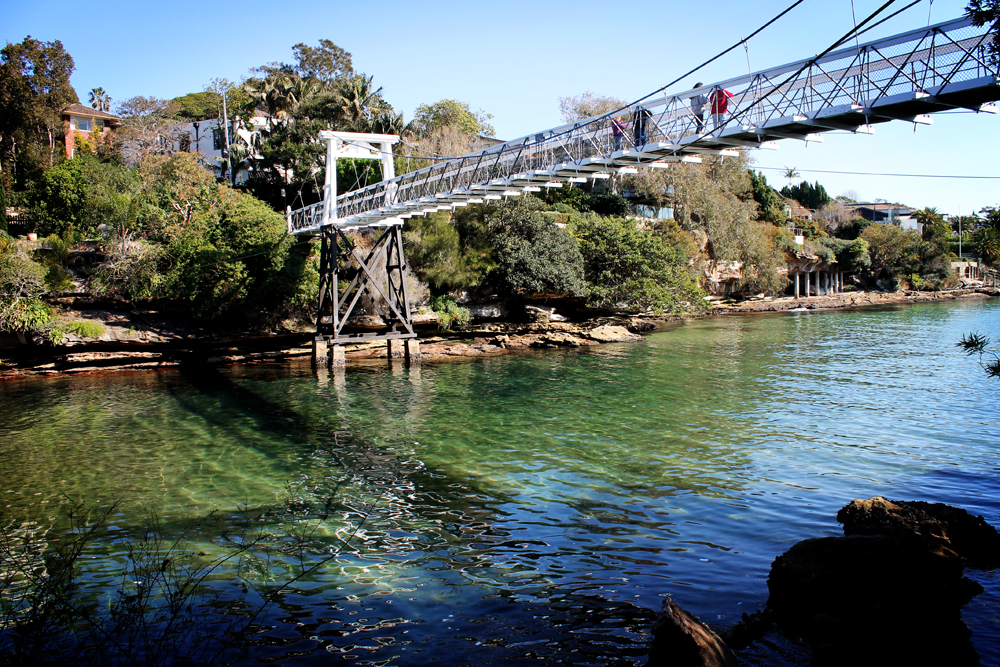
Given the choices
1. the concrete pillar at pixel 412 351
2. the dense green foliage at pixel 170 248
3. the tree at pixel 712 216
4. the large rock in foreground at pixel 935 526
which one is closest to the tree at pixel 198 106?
the dense green foliage at pixel 170 248

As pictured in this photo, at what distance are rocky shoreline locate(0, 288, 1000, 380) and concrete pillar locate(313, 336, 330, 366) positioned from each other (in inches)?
65.9

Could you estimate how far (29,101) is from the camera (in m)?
31.9

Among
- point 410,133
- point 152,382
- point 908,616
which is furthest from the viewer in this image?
point 410,133

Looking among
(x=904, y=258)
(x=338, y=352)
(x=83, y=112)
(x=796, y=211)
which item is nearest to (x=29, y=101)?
(x=83, y=112)

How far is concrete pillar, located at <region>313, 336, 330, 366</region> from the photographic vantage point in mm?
22747

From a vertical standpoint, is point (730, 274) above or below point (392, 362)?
above

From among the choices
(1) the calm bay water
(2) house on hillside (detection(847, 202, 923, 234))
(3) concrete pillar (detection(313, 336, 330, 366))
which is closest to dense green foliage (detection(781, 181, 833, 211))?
(2) house on hillside (detection(847, 202, 923, 234))

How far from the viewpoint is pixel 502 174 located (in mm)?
17141

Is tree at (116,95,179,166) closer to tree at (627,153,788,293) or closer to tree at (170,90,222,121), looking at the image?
tree at (170,90,222,121)

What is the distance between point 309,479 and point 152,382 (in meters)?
13.6

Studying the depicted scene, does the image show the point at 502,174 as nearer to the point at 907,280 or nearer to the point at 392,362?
the point at 392,362

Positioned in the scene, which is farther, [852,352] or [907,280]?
[907,280]

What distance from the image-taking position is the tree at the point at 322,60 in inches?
1607

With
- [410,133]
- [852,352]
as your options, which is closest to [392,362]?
[852,352]
